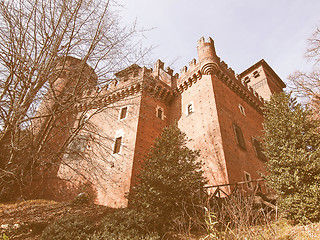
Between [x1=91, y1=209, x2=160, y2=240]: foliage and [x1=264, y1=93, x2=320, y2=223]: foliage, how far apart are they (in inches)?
190

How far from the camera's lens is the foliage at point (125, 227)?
560cm

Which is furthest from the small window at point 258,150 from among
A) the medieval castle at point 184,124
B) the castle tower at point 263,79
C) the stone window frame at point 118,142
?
the castle tower at point 263,79

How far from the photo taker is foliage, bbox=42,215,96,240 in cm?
576

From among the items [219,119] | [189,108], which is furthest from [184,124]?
[219,119]

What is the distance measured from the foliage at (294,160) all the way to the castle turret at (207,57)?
6.34 metres

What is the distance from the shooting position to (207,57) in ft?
49.5

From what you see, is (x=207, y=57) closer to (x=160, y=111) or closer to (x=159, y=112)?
(x=160, y=111)

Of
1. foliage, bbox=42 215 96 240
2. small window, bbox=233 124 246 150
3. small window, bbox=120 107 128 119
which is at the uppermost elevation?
small window, bbox=120 107 128 119

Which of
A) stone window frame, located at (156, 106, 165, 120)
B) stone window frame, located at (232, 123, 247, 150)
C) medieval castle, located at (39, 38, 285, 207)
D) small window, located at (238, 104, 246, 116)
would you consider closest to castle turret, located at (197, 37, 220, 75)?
medieval castle, located at (39, 38, 285, 207)

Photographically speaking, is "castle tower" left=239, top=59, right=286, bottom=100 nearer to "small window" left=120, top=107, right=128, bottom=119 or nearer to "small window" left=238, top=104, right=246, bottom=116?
"small window" left=238, top=104, right=246, bottom=116

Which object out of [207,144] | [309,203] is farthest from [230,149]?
[309,203]

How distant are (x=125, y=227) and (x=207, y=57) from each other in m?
12.9

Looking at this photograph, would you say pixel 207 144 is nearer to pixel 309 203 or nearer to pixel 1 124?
pixel 309 203

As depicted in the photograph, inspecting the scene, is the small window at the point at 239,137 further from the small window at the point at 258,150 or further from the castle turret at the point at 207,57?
the castle turret at the point at 207,57
